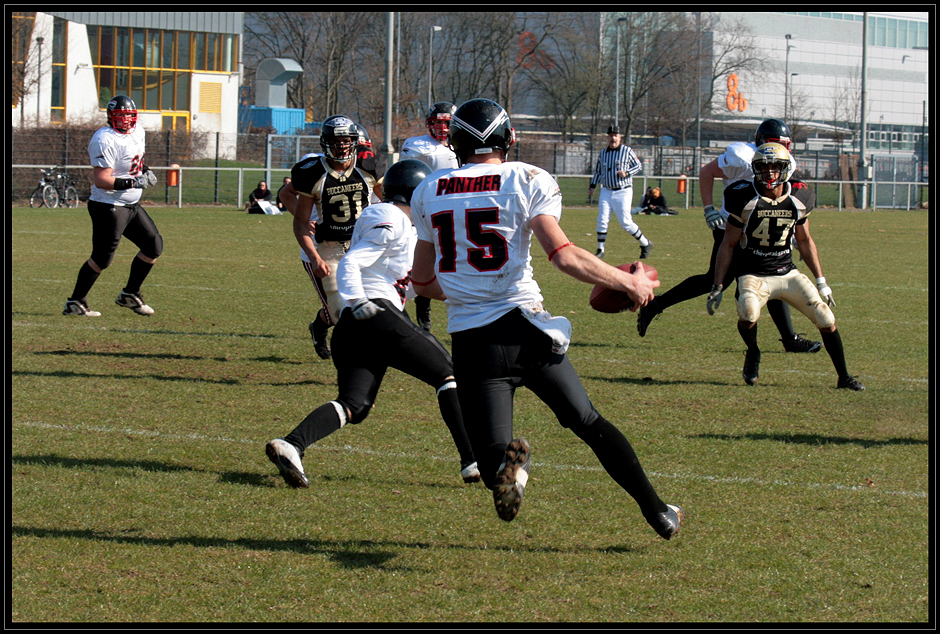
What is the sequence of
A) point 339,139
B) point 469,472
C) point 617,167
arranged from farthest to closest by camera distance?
point 617,167 → point 339,139 → point 469,472

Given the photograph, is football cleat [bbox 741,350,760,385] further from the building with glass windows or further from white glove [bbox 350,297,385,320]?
the building with glass windows

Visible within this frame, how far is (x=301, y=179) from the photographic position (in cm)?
754

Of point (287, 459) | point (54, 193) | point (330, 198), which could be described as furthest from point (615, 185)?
point (54, 193)

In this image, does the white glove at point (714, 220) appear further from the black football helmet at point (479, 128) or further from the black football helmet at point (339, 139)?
the black football helmet at point (479, 128)

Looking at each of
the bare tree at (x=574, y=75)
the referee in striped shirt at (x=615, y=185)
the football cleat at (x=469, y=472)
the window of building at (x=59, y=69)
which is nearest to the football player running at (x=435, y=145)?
the football cleat at (x=469, y=472)

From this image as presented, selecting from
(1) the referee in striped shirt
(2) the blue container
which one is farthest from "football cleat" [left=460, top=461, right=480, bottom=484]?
(2) the blue container

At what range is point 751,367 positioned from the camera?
7812mm

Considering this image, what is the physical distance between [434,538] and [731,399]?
11.3 ft

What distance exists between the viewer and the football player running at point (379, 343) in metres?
5.13

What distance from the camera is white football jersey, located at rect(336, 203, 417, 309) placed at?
5.04m

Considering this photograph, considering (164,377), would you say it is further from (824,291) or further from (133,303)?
(824,291)

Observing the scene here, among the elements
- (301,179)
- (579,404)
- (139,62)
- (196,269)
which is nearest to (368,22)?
(139,62)

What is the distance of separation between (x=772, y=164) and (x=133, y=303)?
6310 mm
